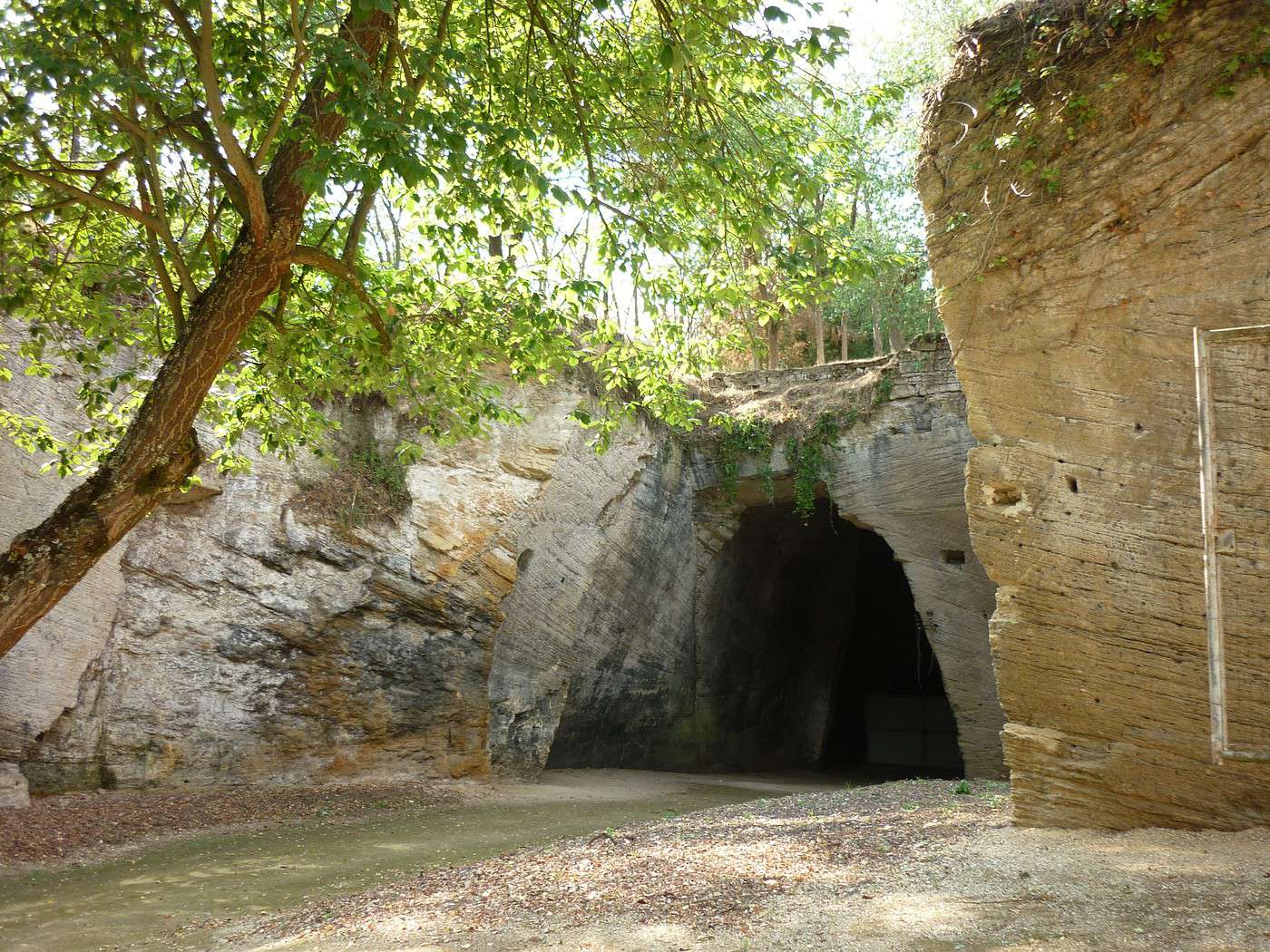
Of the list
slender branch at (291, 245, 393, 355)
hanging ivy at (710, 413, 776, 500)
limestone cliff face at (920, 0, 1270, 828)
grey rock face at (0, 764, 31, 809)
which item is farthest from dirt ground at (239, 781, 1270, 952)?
hanging ivy at (710, 413, 776, 500)

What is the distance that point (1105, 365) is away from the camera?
546cm

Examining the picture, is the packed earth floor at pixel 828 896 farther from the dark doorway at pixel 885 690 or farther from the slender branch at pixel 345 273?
the dark doorway at pixel 885 690

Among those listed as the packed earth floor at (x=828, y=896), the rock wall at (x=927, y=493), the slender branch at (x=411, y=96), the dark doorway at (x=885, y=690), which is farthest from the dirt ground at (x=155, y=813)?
the dark doorway at (x=885, y=690)

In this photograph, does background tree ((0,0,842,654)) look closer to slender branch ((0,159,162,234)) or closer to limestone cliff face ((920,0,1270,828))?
slender branch ((0,159,162,234))

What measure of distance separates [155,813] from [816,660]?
1238 cm

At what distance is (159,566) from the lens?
939 centimetres

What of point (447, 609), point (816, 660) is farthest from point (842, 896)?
point (816, 660)

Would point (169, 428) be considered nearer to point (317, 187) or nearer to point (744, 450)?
point (317, 187)

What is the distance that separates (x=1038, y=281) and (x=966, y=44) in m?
1.61

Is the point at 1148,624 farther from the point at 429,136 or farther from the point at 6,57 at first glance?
the point at 6,57

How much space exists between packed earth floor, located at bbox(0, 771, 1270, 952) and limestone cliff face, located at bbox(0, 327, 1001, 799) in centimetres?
412

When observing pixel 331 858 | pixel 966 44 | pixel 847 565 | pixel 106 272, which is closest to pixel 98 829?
pixel 331 858

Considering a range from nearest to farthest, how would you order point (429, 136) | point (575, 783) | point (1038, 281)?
point (429, 136), point (1038, 281), point (575, 783)

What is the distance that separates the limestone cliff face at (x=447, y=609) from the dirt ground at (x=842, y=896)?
446 cm
